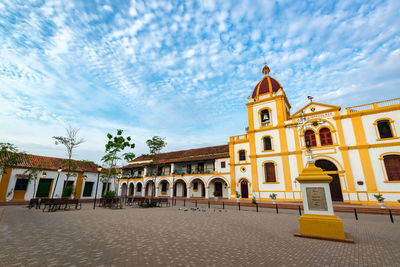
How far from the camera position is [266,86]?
2264 cm

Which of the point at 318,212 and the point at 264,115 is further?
the point at 264,115

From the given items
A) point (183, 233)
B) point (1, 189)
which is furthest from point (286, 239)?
point (1, 189)

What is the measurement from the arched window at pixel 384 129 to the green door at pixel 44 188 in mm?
35999

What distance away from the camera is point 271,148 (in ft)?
66.2

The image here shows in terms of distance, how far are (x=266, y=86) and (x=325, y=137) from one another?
29.7 ft

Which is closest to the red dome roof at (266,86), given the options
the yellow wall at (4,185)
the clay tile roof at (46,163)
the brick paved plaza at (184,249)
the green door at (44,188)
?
the brick paved plaza at (184,249)

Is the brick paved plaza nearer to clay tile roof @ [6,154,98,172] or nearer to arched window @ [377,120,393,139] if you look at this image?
arched window @ [377,120,393,139]

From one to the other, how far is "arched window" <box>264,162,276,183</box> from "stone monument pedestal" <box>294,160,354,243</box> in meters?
13.4

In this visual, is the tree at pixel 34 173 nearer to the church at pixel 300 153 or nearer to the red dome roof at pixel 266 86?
the church at pixel 300 153

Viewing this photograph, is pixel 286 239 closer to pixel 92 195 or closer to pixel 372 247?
pixel 372 247

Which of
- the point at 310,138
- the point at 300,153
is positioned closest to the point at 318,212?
the point at 300,153

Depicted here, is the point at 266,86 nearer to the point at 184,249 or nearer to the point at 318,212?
the point at 318,212

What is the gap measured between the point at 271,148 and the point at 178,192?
54.4ft

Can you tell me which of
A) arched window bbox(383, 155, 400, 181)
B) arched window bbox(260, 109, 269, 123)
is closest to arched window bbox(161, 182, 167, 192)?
arched window bbox(260, 109, 269, 123)
